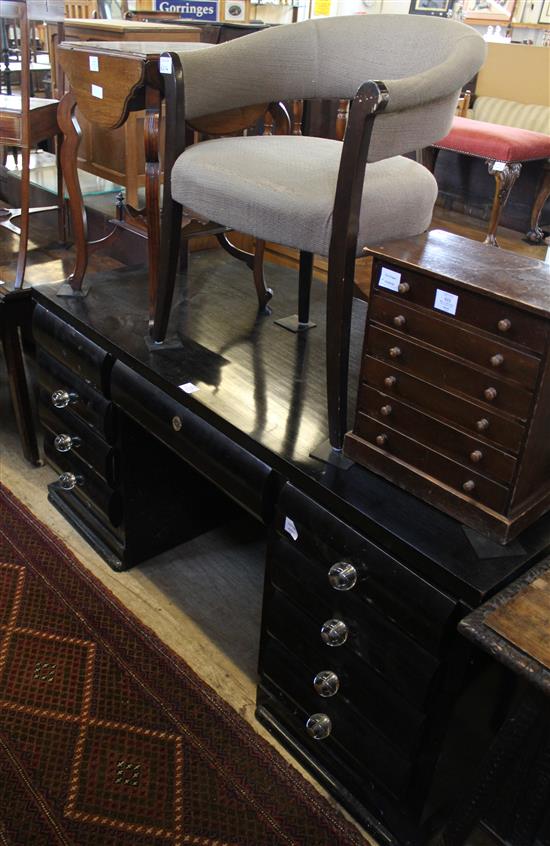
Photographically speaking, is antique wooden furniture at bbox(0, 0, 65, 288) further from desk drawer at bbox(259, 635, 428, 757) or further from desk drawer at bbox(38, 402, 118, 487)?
desk drawer at bbox(259, 635, 428, 757)

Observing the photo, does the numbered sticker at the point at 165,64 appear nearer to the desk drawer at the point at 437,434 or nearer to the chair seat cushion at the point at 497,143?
the desk drawer at the point at 437,434

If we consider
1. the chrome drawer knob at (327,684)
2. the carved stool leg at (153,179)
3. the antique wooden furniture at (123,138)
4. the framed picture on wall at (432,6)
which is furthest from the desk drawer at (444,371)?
the framed picture on wall at (432,6)

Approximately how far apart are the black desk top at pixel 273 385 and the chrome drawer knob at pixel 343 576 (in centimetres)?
6

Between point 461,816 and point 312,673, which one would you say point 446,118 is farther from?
point 461,816

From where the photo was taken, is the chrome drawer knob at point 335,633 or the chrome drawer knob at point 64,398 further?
the chrome drawer knob at point 64,398

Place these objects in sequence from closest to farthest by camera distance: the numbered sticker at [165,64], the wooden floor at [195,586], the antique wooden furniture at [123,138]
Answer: the numbered sticker at [165,64]
the wooden floor at [195,586]
the antique wooden furniture at [123,138]

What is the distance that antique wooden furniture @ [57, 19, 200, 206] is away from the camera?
252 cm

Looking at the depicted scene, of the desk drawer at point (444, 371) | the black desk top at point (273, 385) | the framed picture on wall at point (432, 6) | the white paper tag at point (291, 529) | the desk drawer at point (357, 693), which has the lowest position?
the desk drawer at point (357, 693)

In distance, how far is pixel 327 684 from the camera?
1103mm

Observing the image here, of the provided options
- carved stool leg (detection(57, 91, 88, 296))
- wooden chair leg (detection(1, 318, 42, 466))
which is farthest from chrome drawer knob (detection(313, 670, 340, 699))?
wooden chair leg (detection(1, 318, 42, 466))

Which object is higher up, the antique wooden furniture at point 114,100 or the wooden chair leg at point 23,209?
the antique wooden furniture at point 114,100

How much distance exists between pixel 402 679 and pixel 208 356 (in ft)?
2.40

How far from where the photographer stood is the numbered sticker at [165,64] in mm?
1286

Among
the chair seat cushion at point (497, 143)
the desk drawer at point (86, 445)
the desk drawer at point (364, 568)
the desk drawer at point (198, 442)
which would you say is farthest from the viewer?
the chair seat cushion at point (497, 143)
